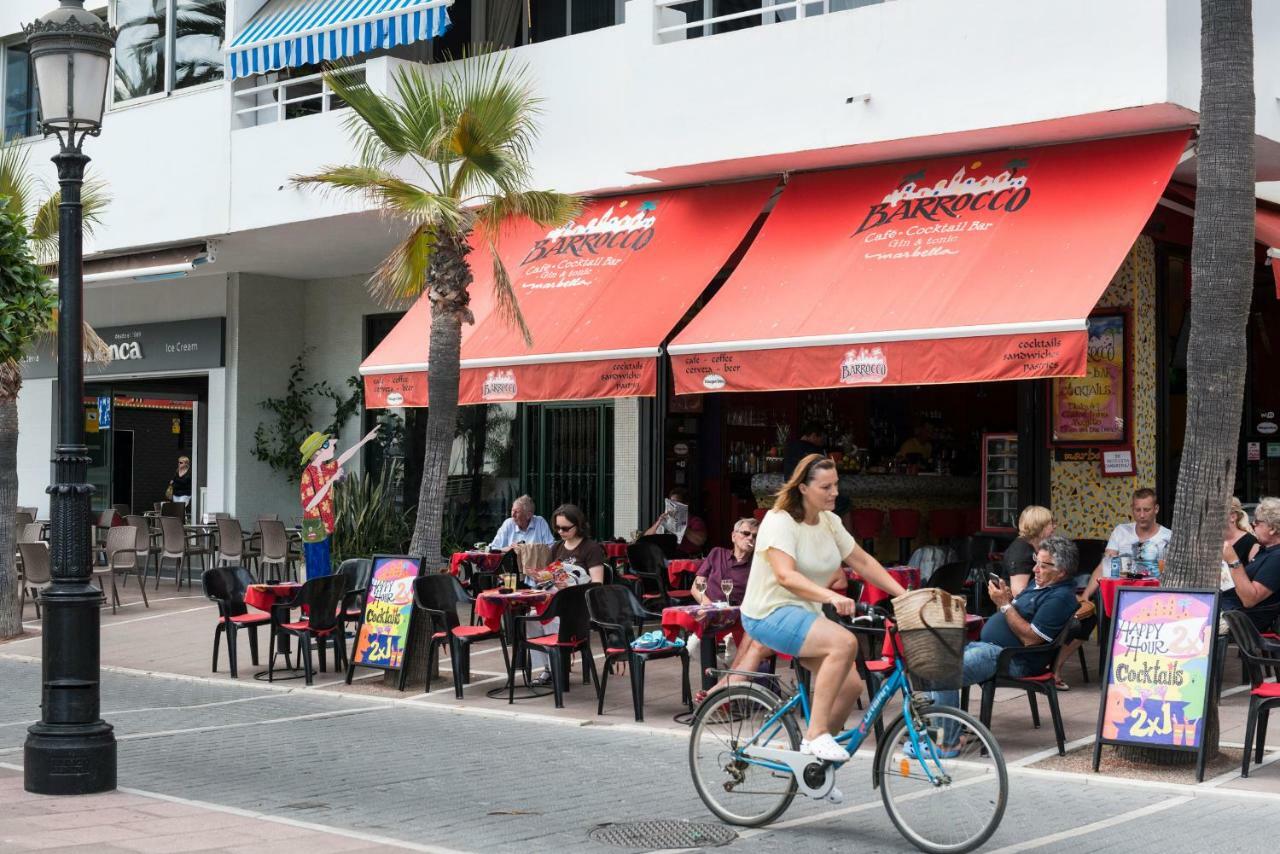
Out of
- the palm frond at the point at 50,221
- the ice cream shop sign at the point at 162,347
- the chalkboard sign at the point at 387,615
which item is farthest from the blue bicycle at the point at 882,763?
the ice cream shop sign at the point at 162,347

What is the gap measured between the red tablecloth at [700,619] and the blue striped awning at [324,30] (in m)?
7.54

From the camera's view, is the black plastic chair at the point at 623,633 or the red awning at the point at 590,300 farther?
the red awning at the point at 590,300

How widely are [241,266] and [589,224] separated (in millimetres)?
7580

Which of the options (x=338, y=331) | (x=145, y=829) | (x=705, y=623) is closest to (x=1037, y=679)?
(x=705, y=623)

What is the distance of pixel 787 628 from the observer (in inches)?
282

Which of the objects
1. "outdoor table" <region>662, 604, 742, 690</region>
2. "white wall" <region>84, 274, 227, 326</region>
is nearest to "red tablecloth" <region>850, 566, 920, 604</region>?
"outdoor table" <region>662, 604, 742, 690</region>

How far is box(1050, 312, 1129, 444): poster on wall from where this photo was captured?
1370cm

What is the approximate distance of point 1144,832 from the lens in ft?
23.8

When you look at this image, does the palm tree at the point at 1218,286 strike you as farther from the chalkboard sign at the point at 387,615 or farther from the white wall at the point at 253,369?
the white wall at the point at 253,369

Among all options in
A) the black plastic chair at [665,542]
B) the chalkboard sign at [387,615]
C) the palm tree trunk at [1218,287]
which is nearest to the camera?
the palm tree trunk at [1218,287]

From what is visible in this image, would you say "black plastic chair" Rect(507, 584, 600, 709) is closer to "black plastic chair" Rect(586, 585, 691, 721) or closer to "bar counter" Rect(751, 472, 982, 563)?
"black plastic chair" Rect(586, 585, 691, 721)

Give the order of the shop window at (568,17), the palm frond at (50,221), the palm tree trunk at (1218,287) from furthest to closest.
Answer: the shop window at (568,17)
the palm frond at (50,221)
the palm tree trunk at (1218,287)

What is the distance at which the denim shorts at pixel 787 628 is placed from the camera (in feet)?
23.4

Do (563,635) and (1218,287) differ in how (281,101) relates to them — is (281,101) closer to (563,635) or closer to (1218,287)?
(563,635)
